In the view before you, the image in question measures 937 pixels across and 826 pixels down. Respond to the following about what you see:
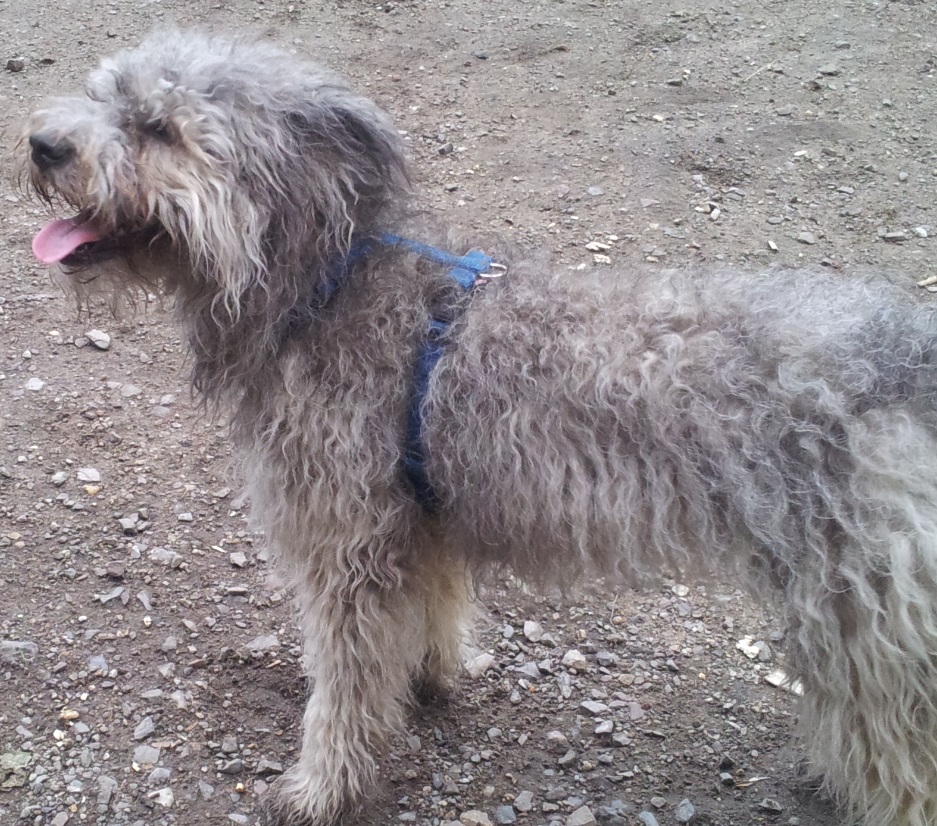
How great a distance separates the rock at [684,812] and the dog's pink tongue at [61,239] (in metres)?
2.48

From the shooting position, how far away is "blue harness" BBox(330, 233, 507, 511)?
8.09ft

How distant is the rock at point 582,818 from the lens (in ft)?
9.36

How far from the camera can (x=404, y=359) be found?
8.15ft

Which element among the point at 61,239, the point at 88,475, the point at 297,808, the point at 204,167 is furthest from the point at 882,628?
the point at 88,475

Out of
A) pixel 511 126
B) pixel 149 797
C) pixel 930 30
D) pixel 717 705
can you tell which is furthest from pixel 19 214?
pixel 930 30

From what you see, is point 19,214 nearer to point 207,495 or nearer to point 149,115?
point 207,495

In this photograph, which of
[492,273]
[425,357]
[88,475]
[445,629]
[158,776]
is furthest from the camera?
[88,475]

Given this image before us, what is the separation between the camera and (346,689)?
2742mm

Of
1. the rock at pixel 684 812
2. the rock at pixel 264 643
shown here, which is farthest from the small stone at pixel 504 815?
the rock at pixel 264 643

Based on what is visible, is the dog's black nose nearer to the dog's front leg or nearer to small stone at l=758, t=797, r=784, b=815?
the dog's front leg

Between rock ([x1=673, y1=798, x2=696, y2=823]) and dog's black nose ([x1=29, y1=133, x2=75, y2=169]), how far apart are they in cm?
266

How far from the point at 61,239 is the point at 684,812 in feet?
8.35

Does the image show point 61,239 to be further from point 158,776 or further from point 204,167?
point 158,776

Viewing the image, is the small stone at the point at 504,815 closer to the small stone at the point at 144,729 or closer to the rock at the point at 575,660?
the rock at the point at 575,660
